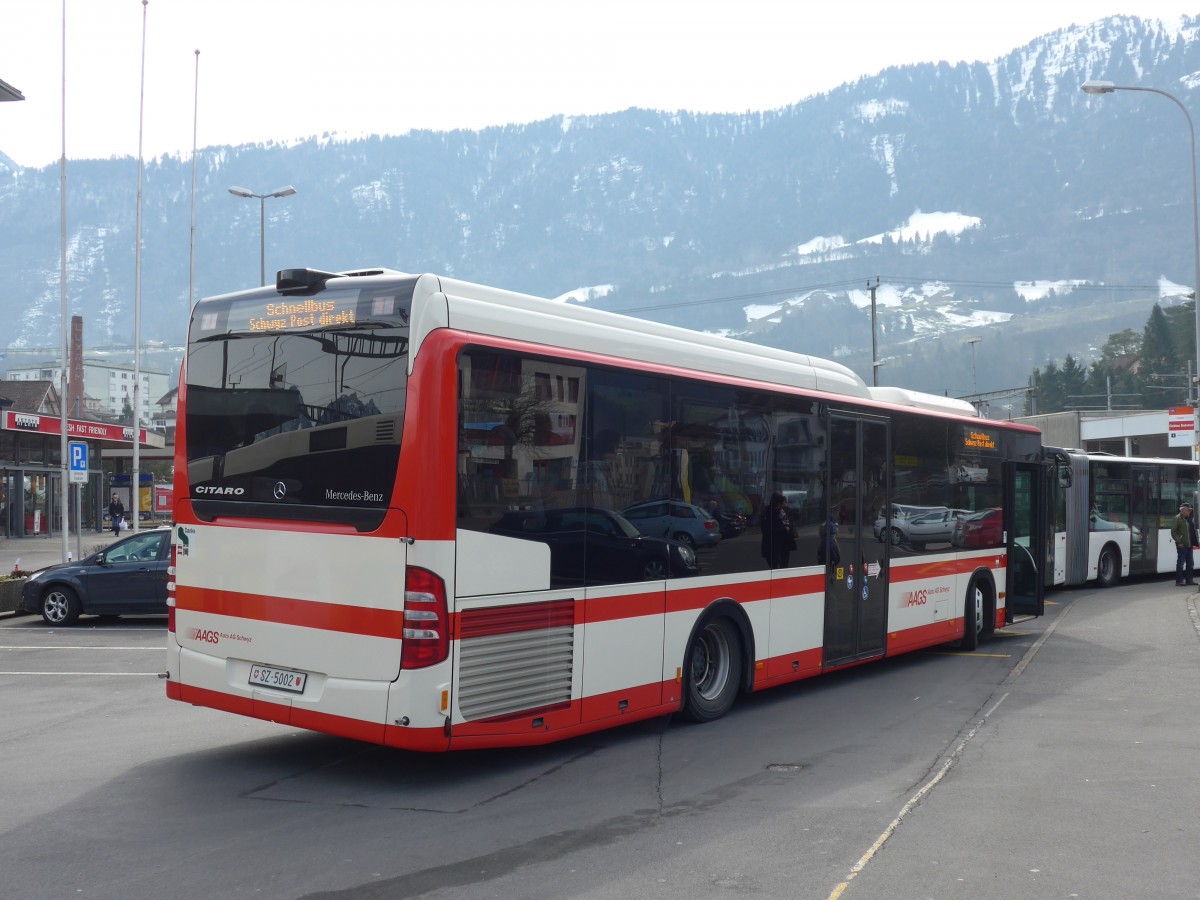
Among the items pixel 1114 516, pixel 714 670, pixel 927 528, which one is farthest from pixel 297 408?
pixel 1114 516

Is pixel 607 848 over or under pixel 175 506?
under

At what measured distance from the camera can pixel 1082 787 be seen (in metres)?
7.43

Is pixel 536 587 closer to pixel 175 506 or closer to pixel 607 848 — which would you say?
pixel 607 848

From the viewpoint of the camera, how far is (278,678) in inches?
300

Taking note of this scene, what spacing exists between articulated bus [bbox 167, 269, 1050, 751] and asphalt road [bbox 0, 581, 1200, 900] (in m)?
0.50

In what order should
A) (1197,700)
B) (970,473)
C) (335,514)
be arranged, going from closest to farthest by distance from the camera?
1. (335,514)
2. (1197,700)
3. (970,473)

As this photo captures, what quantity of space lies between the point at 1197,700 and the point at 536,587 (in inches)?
267

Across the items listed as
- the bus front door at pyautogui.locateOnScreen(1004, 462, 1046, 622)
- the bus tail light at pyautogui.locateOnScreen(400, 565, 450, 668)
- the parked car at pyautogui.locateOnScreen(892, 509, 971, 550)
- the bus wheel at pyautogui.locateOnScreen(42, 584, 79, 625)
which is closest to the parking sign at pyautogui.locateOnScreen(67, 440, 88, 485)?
the bus wheel at pyautogui.locateOnScreen(42, 584, 79, 625)

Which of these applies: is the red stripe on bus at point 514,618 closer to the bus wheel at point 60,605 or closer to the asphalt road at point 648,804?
the asphalt road at point 648,804

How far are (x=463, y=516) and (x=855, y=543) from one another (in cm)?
554

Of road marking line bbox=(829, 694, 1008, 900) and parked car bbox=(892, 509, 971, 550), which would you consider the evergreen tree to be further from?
road marking line bbox=(829, 694, 1008, 900)

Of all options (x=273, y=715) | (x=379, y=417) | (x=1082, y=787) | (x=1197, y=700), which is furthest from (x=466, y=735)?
(x=1197, y=700)

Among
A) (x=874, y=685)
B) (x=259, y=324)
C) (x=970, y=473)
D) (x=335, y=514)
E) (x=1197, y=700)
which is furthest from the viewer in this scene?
(x=970, y=473)

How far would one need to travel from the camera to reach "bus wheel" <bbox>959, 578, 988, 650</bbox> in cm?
1421
